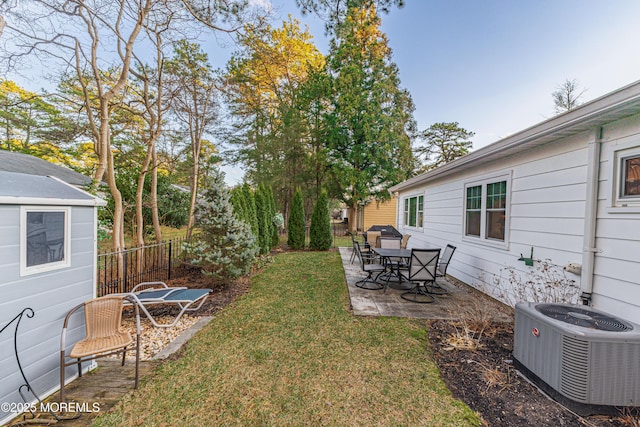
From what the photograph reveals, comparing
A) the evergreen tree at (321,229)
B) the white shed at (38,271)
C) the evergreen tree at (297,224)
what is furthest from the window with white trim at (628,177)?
the evergreen tree at (297,224)

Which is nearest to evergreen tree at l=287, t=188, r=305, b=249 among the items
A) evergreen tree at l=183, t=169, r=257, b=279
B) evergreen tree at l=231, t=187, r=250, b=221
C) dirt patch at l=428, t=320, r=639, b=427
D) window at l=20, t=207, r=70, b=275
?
evergreen tree at l=231, t=187, r=250, b=221

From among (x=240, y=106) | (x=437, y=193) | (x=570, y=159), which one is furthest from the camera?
(x=240, y=106)

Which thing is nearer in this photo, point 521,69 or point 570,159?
point 570,159

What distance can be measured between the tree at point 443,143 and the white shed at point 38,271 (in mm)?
21327

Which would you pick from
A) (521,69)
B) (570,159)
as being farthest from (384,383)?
(521,69)

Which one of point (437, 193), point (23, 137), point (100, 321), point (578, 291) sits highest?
point (23, 137)

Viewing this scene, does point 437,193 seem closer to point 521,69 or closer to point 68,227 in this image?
point 521,69

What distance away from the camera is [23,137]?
35.4ft

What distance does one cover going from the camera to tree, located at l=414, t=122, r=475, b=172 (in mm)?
19725

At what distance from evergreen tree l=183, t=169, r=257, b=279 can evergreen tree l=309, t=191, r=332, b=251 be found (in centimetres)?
542

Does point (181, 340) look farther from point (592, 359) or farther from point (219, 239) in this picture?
point (592, 359)

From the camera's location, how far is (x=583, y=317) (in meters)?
2.17

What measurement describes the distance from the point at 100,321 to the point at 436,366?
344 cm

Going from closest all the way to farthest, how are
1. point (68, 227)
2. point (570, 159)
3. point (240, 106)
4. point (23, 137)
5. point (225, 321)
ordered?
point (68, 227) → point (570, 159) → point (225, 321) → point (23, 137) → point (240, 106)
